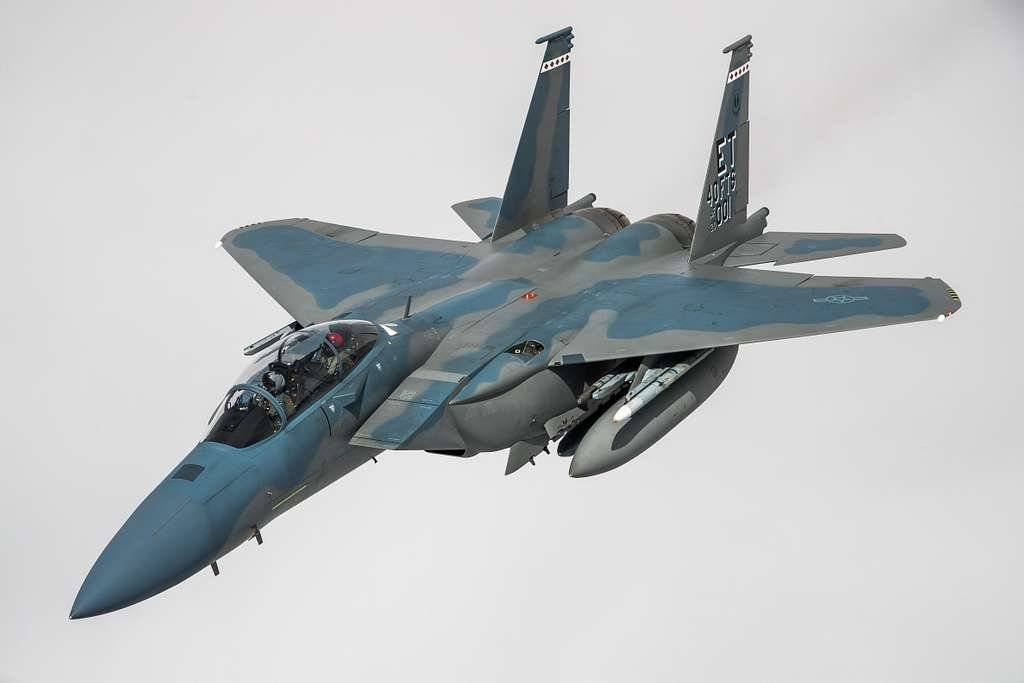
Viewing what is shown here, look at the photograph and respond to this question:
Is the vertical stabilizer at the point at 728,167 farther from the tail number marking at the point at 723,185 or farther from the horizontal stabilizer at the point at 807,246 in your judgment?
the horizontal stabilizer at the point at 807,246

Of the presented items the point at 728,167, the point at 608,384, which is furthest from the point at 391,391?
the point at 728,167

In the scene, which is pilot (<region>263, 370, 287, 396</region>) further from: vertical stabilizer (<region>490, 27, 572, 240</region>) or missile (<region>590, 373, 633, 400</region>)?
vertical stabilizer (<region>490, 27, 572, 240</region>)

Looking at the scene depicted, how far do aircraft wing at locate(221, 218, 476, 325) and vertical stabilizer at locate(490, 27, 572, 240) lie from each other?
0.70 m

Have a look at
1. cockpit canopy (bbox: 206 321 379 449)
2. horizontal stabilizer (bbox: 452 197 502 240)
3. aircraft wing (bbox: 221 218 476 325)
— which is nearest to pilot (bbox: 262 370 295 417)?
cockpit canopy (bbox: 206 321 379 449)

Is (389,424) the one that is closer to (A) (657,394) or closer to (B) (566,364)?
(B) (566,364)

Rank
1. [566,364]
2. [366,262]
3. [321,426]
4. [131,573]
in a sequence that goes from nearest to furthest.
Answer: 1. [131,573]
2. [321,426]
3. [566,364]
4. [366,262]

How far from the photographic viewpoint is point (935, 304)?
1239cm

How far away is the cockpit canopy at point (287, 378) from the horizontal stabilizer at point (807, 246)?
Result: 4.70 metres

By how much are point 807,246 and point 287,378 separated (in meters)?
6.33

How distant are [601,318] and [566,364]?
3.06 feet

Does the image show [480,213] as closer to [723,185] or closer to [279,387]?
[723,185]

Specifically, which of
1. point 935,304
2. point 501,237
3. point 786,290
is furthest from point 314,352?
point 935,304

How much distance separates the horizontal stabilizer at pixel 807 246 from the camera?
13953 millimetres

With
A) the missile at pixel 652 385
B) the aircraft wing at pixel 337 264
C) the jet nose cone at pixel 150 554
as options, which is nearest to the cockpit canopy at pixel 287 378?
the jet nose cone at pixel 150 554
